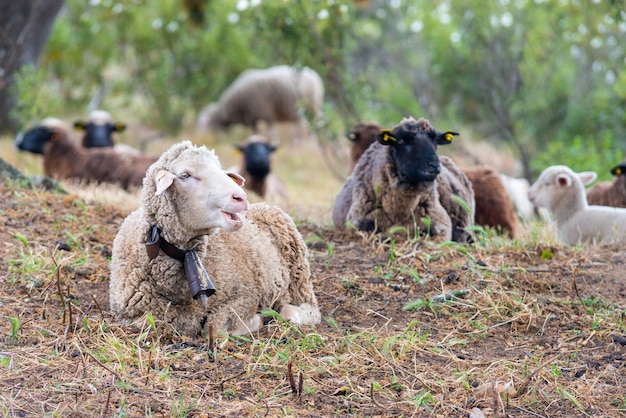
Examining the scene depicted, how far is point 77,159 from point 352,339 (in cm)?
801

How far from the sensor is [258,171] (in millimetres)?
12453

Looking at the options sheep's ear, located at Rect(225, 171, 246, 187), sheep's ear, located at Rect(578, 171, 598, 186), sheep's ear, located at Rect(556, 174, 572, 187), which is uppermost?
sheep's ear, located at Rect(225, 171, 246, 187)

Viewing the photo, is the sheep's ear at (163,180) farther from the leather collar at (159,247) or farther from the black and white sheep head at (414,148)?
the black and white sheep head at (414,148)

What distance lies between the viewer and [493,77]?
52.5ft

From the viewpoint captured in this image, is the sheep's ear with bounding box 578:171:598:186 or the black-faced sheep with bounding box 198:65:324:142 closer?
the sheep's ear with bounding box 578:171:598:186

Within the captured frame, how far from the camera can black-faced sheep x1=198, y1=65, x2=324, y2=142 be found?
19234mm

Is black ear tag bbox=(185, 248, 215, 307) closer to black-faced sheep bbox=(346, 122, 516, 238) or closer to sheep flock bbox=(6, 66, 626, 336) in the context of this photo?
sheep flock bbox=(6, 66, 626, 336)

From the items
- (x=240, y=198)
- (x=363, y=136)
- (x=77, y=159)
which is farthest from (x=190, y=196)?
(x=77, y=159)

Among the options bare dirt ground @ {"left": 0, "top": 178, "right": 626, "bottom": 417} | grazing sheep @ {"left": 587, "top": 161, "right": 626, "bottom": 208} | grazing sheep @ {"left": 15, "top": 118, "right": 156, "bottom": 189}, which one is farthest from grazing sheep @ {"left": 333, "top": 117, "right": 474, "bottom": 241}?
grazing sheep @ {"left": 15, "top": 118, "right": 156, "bottom": 189}

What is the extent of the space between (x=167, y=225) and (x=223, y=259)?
0.47 m

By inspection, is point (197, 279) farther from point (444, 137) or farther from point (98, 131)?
point (98, 131)

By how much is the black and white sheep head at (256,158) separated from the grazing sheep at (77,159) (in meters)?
1.82

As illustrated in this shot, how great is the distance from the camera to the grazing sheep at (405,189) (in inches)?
257

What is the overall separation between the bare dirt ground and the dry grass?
10 mm
